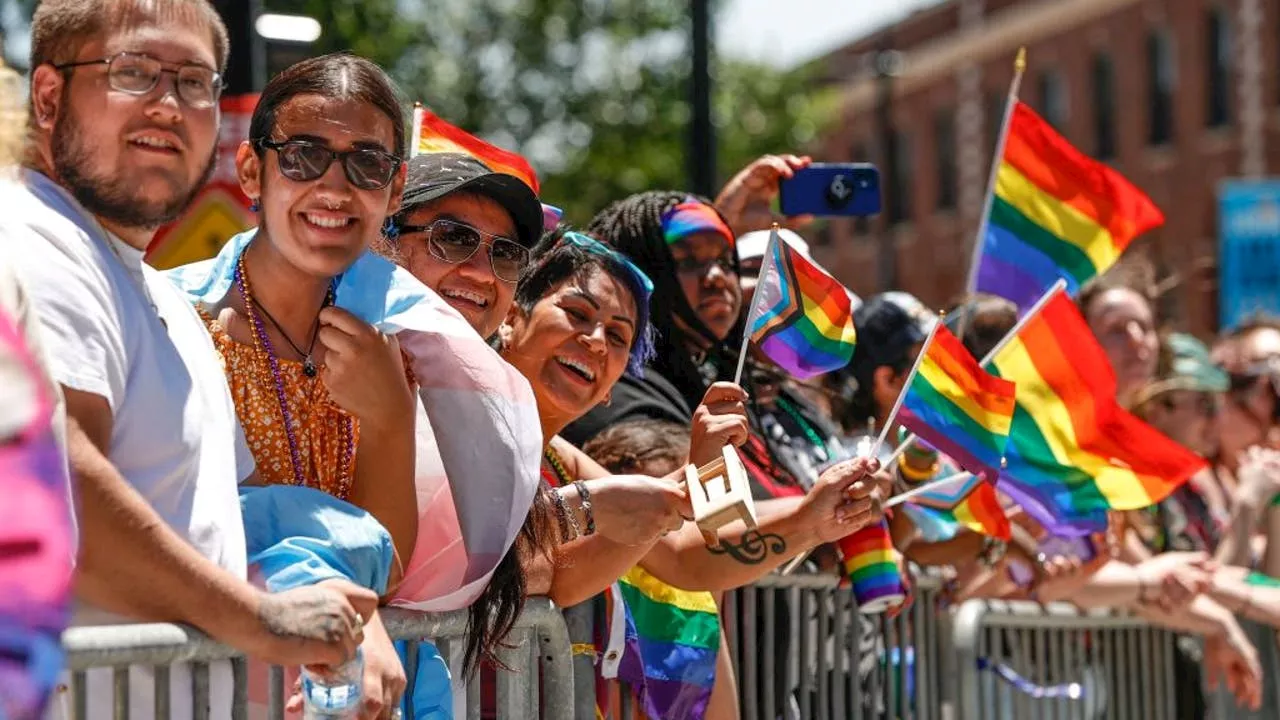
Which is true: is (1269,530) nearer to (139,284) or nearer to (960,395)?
(960,395)

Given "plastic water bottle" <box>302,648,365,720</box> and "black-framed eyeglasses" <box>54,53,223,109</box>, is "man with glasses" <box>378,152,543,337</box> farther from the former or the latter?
"plastic water bottle" <box>302,648,365,720</box>

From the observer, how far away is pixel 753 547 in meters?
4.45

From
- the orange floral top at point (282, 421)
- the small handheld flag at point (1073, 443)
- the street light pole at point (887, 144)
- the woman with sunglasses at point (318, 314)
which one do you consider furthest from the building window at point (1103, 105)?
the orange floral top at point (282, 421)

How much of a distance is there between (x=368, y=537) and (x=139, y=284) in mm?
530

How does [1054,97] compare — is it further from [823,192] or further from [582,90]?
[823,192]

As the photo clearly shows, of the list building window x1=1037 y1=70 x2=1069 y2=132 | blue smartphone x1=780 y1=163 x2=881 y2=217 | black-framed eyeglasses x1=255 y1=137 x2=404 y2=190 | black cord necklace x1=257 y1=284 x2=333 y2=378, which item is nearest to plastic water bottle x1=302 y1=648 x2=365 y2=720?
black cord necklace x1=257 y1=284 x2=333 y2=378

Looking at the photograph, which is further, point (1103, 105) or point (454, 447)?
point (1103, 105)

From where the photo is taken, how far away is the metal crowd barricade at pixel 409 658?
2.77 meters

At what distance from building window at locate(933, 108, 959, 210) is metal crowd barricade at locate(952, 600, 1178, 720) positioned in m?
40.5

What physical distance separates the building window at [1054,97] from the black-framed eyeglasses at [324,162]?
4038cm

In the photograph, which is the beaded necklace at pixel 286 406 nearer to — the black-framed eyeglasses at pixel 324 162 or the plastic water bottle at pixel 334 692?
the black-framed eyeglasses at pixel 324 162

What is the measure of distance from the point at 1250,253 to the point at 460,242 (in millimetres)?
15400

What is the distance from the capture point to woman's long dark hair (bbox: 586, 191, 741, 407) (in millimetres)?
5191

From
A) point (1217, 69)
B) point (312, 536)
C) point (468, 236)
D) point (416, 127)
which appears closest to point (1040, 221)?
point (416, 127)
